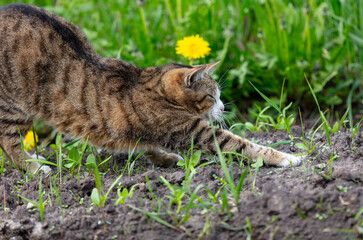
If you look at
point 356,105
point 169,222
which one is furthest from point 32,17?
point 356,105

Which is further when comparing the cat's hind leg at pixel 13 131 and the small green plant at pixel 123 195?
the cat's hind leg at pixel 13 131

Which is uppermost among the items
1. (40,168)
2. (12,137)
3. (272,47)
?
(272,47)

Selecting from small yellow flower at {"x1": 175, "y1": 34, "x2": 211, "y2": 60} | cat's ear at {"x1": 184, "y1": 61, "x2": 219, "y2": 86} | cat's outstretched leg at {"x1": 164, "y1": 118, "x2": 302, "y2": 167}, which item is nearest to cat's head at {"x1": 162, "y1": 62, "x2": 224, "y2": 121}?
cat's ear at {"x1": 184, "y1": 61, "x2": 219, "y2": 86}

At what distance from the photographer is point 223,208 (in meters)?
2.17

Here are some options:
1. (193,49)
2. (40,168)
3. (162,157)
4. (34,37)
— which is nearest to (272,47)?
(193,49)

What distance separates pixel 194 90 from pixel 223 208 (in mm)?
1331

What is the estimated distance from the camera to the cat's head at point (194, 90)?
3.27m

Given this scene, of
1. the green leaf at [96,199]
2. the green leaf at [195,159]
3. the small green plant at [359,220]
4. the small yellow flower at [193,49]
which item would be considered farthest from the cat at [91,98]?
the small green plant at [359,220]

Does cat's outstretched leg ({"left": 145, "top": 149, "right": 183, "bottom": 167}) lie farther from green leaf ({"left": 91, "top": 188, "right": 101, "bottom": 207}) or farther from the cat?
green leaf ({"left": 91, "top": 188, "right": 101, "bottom": 207})

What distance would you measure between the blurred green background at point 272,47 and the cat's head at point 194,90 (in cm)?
71

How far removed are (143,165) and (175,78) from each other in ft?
2.24

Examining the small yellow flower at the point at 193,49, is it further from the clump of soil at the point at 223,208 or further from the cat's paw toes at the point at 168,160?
the clump of soil at the point at 223,208

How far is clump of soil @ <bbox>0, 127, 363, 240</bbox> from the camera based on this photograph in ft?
6.84

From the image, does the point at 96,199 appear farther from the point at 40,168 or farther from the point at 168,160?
the point at 40,168
